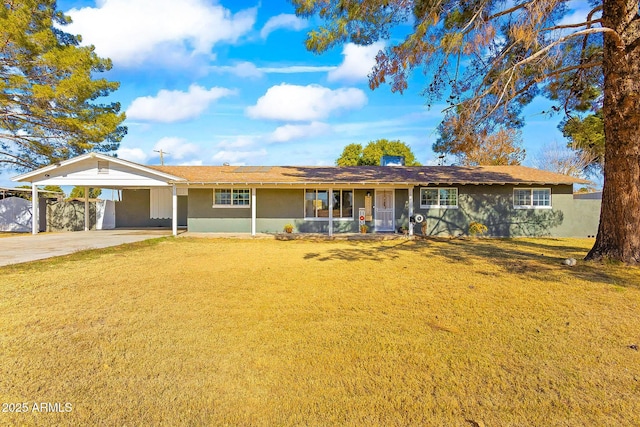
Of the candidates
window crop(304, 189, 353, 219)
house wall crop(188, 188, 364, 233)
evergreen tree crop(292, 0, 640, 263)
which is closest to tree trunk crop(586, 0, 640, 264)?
evergreen tree crop(292, 0, 640, 263)

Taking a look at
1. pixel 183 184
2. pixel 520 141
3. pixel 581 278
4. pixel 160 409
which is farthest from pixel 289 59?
pixel 520 141

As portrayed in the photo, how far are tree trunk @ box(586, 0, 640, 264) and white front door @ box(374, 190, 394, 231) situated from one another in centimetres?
811

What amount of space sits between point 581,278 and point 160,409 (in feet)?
25.1

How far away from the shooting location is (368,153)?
130 feet

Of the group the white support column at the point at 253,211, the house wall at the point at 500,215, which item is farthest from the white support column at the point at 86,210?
the house wall at the point at 500,215

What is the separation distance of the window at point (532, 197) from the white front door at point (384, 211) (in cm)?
567

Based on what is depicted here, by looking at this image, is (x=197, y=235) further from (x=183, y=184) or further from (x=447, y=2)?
(x=447, y=2)

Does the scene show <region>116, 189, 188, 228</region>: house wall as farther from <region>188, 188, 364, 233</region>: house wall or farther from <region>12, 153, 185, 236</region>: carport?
<region>188, 188, 364, 233</region>: house wall

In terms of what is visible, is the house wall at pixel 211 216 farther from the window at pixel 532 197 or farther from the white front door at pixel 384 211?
the window at pixel 532 197

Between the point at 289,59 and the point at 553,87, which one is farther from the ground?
the point at 289,59

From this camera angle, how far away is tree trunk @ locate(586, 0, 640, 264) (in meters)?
7.43

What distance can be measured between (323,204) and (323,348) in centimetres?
1192

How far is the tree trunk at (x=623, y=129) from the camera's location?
7.43m

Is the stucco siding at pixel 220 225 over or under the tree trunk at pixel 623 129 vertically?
under
